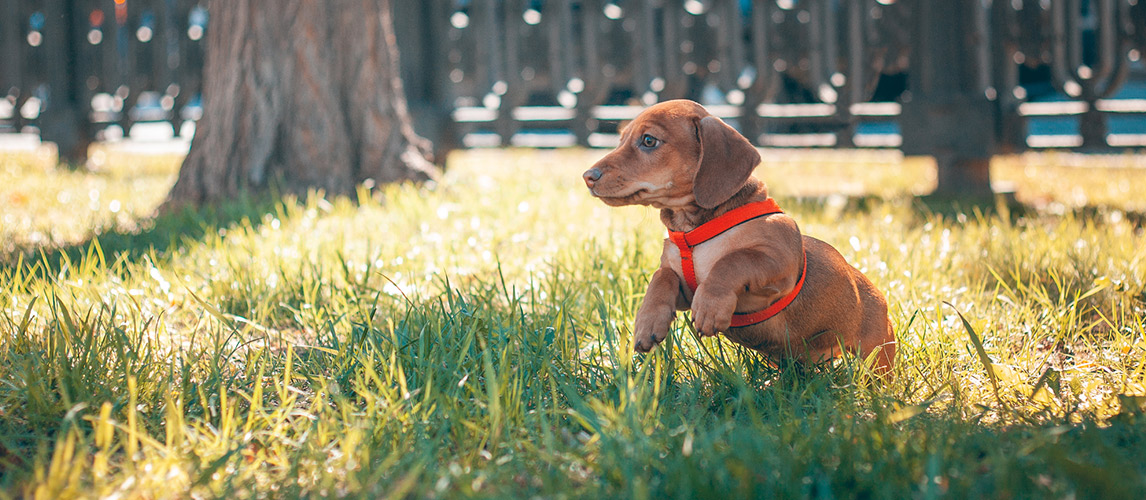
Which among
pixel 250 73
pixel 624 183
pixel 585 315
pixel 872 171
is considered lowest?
pixel 872 171

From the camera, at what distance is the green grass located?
1582 millimetres

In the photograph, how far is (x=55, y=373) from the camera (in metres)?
2.04

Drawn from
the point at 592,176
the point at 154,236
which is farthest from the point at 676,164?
the point at 154,236

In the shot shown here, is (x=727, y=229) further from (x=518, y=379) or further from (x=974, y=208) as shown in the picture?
(x=974, y=208)

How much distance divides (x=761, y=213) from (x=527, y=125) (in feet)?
17.3

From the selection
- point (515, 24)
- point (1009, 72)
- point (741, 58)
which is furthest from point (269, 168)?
point (1009, 72)

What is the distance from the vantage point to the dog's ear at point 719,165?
6.73 feet

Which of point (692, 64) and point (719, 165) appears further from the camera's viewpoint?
point (692, 64)

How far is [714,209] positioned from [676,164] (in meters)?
0.15

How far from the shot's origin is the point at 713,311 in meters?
1.87

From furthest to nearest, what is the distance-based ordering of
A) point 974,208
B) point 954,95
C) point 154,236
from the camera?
point 954,95
point 974,208
point 154,236

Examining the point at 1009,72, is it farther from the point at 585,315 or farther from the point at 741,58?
the point at 585,315

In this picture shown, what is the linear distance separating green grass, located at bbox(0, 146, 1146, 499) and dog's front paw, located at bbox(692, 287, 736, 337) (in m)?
0.15

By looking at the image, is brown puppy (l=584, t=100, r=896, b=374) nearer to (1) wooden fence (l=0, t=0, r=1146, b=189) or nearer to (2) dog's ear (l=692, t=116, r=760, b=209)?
(2) dog's ear (l=692, t=116, r=760, b=209)
